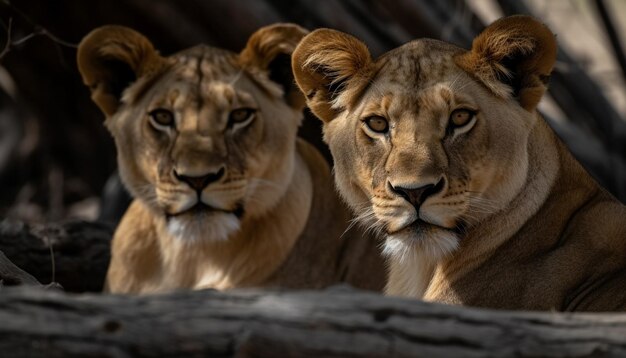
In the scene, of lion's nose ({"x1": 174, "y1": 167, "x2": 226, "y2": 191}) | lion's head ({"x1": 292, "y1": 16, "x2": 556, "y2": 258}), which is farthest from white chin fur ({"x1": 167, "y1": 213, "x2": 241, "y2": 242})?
lion's head ({"x1": 292, "y1": 16, "x2": 556, "y2": 258})

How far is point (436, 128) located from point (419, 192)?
0.29m

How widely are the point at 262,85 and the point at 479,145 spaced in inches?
75.1

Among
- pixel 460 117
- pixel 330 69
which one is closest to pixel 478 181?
pixel 460 117

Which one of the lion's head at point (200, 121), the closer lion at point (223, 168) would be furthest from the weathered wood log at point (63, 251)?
the lion's head at point (200, 121)

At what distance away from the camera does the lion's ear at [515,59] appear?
4086 millimetres

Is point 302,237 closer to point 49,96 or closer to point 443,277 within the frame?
point 443,277

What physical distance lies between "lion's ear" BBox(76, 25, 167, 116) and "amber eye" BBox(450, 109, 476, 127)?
6.76 feet

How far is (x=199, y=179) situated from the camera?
16.6ft

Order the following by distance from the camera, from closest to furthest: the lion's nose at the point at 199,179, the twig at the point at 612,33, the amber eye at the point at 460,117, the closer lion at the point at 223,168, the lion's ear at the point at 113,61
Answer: the amber eye at the point at 460,117 → the lion's nose at the point at 199,179 → the closer lion at the point at 223,168 → the lion's ear at the point at 113,61 → the twig at the point at 612,33

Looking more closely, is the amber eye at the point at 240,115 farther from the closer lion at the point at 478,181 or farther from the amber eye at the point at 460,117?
the amber eye at the point at 460,117

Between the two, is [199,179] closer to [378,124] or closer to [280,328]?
[378,124]

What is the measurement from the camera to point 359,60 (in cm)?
440

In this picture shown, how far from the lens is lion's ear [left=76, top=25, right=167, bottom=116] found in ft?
18.1

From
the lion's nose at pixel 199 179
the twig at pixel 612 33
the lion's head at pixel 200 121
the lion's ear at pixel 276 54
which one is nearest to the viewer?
the lion's nose at pixel 199 179
